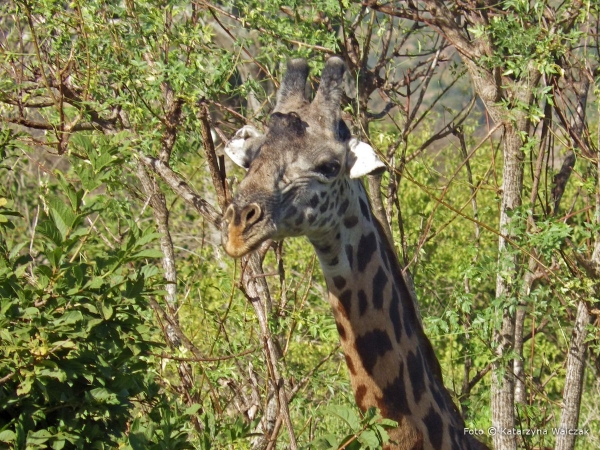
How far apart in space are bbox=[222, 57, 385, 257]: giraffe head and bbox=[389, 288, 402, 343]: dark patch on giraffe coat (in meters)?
0.52

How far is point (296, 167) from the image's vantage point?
11.7 feet

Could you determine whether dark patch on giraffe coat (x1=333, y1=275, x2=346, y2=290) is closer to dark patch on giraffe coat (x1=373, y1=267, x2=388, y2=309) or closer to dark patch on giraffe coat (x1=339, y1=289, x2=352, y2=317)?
dark patch on giraffe coat (x1=339, y1=289, x2=352, y2=317)

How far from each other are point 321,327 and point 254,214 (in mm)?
1812

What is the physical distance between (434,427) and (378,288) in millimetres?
677

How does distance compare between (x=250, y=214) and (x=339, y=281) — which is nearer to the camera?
(x=250, y=214)

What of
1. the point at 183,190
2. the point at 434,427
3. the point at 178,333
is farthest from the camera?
the point at 178,333

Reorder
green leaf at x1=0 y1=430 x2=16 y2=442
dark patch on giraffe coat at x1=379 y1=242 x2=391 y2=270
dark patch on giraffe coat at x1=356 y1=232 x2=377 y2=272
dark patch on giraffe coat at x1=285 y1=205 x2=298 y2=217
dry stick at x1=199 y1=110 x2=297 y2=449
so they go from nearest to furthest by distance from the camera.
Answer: green leaf at x1=0 y1=430 x2=16 y2=442 → dark patch on giraffe coat at x1=285 y1=205 x2=298 y2=217 → dark patch on giraffe coat at x1=356 y1=232 x2=377 y2=272 → dark patch on giraffe coat at x1=379 y1=242 x2=391 y2=270 → dry stick at x1=199 y1=110 x2=297 y2=449

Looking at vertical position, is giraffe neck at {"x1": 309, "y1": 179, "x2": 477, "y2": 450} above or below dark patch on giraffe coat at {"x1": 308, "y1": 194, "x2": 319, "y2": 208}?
below

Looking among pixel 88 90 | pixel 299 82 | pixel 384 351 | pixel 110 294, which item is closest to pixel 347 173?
pixel 299 82

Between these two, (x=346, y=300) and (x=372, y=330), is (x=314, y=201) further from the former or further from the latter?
(x=372, y=330)

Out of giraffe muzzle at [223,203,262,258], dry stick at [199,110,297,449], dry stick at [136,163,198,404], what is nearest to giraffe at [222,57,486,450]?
giraffe muzzle at [223,203,262,258]

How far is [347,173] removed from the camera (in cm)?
375

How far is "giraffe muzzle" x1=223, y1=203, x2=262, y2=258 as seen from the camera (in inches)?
127

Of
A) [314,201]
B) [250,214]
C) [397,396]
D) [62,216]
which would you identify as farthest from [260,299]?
[62,216]
